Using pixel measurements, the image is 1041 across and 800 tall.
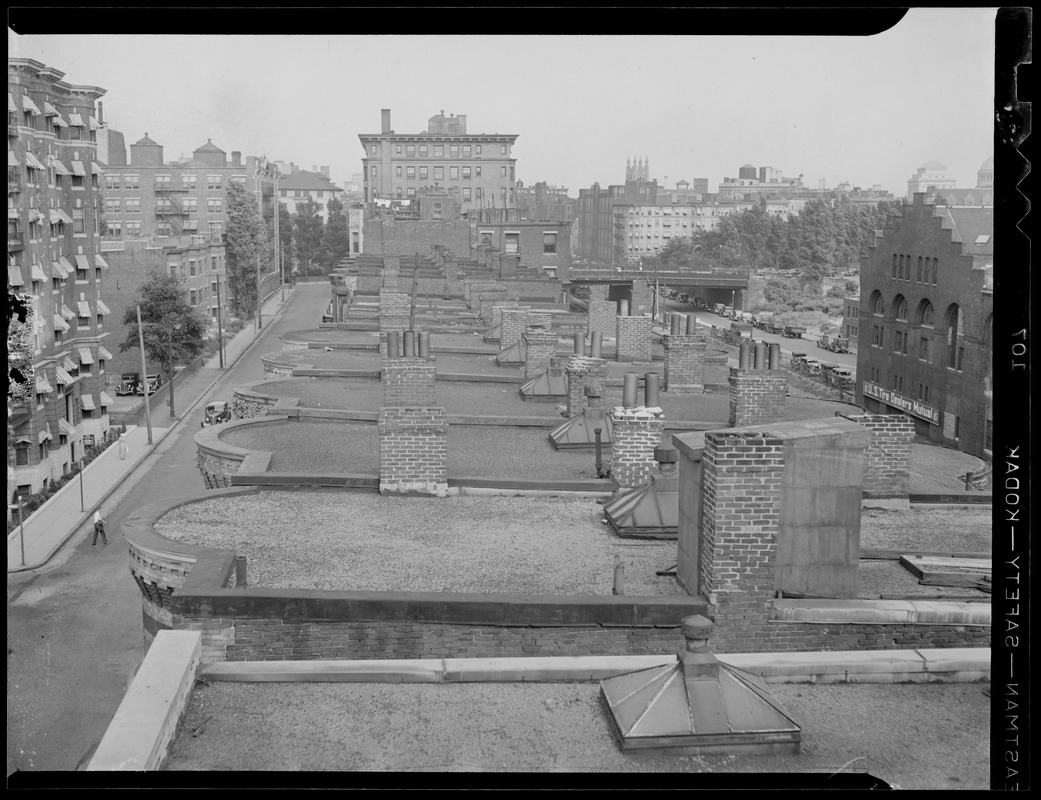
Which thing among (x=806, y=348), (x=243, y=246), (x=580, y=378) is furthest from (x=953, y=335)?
(x=243, y=246)

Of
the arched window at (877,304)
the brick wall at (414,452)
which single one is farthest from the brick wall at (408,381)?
the arched window at (877,304)

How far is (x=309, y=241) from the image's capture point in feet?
453

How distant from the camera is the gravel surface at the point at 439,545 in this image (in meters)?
11.3

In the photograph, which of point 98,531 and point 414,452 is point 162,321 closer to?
point 98,531

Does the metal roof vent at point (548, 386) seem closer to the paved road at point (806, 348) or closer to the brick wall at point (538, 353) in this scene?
the brick wall at point (538, 353)

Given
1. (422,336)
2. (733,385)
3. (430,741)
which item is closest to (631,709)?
(430,741)

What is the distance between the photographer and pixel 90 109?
4556 centimetres

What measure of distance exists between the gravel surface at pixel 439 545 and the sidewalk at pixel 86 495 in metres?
4.68

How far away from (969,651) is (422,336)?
43.3 feet

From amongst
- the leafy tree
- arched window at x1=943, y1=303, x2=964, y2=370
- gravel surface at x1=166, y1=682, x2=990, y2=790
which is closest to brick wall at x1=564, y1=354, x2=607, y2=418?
gravel surface at x1=166, y1=682, x2=990, y2=790

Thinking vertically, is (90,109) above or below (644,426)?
above

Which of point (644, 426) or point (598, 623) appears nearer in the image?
point (598, 623)
